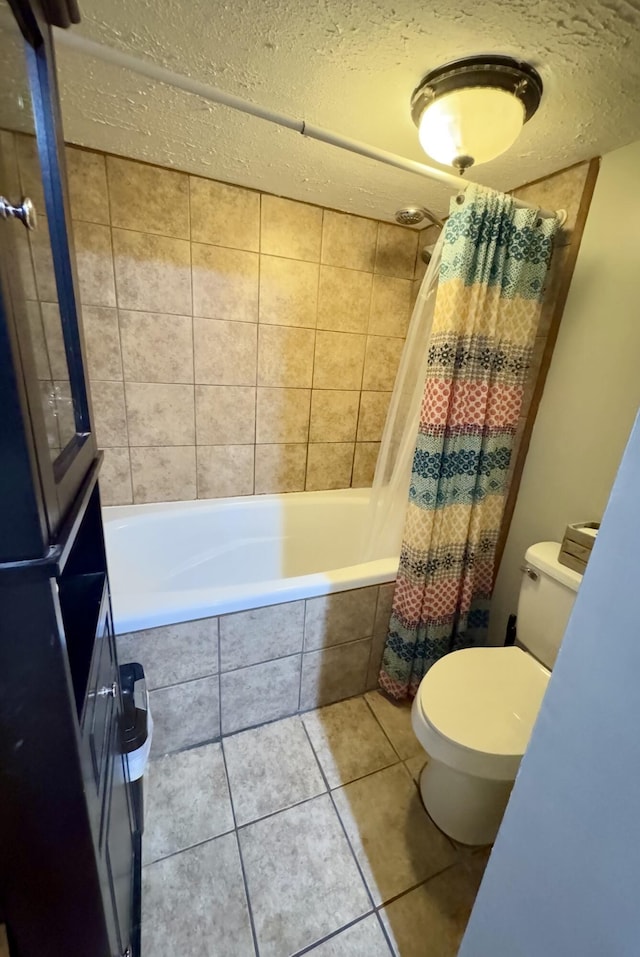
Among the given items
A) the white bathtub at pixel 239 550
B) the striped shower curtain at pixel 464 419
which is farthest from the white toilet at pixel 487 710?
the white bathtub at pixel 239 550

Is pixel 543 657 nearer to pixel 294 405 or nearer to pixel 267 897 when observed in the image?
pixel 267 897

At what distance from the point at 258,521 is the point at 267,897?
54.8 inches

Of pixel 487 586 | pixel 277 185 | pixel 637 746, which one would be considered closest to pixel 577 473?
pixel 487 586

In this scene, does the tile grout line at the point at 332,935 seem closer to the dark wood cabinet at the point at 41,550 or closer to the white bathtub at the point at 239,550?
the dark wood cabinet at the point at 41,550

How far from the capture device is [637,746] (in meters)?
0.41

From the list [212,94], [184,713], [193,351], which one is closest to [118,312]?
[193,351]

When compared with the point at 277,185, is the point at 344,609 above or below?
below

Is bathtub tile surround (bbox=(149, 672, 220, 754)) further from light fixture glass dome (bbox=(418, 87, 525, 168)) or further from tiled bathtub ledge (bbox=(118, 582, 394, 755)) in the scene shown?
light fixture glass dome (bbox=(418, 87, 525, 168))

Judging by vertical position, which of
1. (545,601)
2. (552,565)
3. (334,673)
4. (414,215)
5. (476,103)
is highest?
(476,103)

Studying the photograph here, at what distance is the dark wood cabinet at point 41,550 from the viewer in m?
0.34

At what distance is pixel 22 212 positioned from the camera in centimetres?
39

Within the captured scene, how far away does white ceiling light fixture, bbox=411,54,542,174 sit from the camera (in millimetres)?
926

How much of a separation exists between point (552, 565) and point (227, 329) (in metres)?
1.64

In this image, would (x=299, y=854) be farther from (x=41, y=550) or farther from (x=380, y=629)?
(x=41, y=550)
